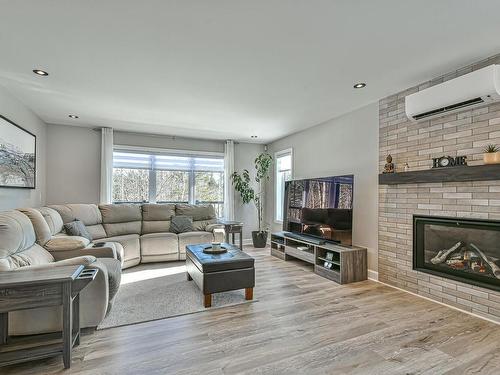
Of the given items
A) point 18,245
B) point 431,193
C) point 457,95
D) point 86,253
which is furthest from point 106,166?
point 457,95

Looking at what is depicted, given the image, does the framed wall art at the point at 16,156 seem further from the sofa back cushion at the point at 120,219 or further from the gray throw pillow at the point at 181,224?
the gray throw pillow at the point at 181,224

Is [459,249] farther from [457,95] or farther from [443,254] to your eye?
[457,95]

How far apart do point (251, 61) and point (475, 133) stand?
2338 mm

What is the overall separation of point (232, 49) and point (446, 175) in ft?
8.17

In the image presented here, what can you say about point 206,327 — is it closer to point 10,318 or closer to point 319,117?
point 10,318

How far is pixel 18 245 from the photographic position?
2273 mm

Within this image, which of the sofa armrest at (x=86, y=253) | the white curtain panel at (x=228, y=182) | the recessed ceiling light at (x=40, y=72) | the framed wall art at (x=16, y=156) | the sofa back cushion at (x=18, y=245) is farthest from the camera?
the white curtain panel at (x=228, y=182)

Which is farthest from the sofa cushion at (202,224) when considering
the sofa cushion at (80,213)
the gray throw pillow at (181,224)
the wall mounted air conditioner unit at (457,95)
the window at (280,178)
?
the wall mounted air conditioner unit at (457,95)

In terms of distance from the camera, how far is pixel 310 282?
3.60 meters

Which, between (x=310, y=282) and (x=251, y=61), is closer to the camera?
(x=251, y=61)

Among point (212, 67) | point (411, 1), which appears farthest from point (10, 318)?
point (411, 1)

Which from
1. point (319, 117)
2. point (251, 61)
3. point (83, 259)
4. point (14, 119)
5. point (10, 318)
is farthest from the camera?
point (319, 117)

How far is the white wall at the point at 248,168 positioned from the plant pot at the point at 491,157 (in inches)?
181

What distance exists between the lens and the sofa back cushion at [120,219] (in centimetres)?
464
